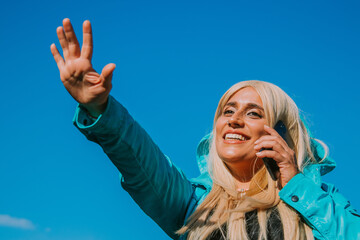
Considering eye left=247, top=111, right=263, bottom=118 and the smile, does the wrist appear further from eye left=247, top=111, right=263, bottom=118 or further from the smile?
eye left=247, top=111, right=263, bottom=118

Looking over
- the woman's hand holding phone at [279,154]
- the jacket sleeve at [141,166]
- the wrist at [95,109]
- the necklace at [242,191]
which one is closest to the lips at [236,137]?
the woman's hand holding phone at [279,154]

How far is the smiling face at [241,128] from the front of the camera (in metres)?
4.58

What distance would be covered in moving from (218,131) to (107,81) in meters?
1.79

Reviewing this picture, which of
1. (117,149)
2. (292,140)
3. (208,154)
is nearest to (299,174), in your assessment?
(292,140)

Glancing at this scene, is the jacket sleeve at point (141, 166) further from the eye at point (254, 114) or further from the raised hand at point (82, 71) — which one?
the eye at point (254, 114)

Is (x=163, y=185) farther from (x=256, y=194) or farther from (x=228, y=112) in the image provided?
(x=228, y=112)

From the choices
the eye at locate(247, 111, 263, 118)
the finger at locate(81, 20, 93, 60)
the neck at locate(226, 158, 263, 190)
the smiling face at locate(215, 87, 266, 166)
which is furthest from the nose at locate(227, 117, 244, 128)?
the finger at locate(81, 20, 93, 60)

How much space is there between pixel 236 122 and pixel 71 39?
1960 mm

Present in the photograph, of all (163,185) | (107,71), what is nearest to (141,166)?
(163,185)

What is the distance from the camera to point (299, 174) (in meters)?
4.20

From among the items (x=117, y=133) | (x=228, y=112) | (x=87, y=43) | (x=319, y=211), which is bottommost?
(x=319, y=211)

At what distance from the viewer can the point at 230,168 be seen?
4.84 meters

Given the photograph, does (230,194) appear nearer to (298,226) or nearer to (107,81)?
(298,226)

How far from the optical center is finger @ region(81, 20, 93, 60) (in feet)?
11.0
